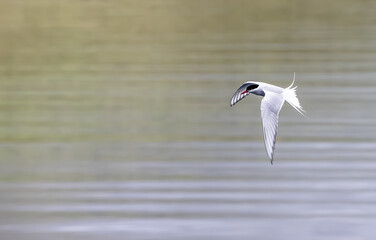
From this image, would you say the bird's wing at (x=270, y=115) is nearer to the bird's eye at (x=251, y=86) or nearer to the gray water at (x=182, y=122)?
the bird's eye at (x=251, y=86)

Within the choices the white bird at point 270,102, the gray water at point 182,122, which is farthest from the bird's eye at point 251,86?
the gray water at point 182,122

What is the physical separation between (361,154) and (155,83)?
155 cm

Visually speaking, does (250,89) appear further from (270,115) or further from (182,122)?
(182,122)

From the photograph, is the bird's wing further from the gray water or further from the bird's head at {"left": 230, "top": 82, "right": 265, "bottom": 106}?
the gray water

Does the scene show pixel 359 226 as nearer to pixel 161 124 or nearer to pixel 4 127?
pixel 161 124

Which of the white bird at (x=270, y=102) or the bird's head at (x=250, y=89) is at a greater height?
the bird's head at (x=250, y=89)

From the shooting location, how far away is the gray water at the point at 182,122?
3836mm

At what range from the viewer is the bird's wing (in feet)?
10.2

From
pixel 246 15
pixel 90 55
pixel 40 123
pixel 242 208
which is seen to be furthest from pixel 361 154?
pixel 246 15

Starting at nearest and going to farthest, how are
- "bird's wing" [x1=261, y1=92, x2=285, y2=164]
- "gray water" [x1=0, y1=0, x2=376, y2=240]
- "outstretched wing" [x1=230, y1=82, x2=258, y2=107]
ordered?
"bird's wing" [x1=261, y1=92, x2=285, y2=164] → "outstretched wing" [x1=230, y1=82, x2=258, y2=107] → "gray water" [x1=0, y1=0, x2=376, y2=240]

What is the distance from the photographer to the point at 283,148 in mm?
4559

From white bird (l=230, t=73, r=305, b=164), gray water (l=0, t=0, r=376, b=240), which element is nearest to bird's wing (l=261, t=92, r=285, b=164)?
white bird (l=230, t=73, r=305, b=164)

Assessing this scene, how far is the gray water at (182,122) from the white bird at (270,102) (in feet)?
1.65

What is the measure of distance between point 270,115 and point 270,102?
0.18ft
